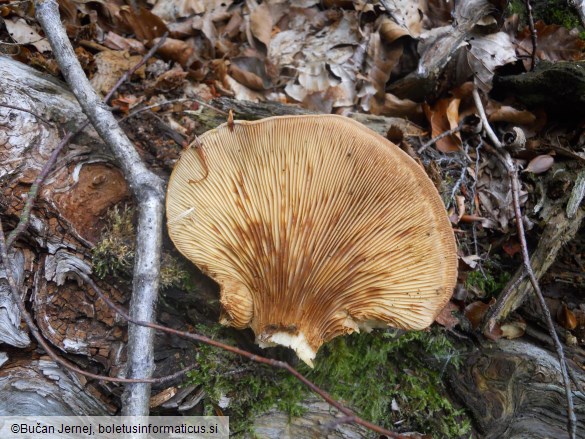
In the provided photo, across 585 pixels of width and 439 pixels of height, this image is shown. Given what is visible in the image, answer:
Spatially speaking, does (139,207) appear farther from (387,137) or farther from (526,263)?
(526,263)

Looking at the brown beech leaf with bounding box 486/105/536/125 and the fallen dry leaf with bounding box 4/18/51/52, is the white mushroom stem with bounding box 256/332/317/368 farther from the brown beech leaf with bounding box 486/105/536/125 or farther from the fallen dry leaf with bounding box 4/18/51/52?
the fallen dry leaf with bounding box 4/18/51/52

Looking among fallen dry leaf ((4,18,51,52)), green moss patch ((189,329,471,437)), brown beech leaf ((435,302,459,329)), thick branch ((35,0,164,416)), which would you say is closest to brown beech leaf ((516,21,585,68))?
brown beech leaf ((435,302,459,329))

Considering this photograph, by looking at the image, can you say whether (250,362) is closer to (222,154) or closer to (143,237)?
(143,237)

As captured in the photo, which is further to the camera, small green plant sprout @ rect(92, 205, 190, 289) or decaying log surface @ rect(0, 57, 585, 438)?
small green plant sprout @ rect(92, 205, 190, 289)

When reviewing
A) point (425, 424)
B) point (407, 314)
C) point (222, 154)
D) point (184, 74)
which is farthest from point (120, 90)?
point (425, 424)

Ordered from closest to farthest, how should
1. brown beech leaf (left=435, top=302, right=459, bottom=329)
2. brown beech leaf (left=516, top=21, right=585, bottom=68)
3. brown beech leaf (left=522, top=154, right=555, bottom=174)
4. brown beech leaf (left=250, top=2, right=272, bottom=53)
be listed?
brown beech leaf (left=435, top=302, right=459, bottom=329), brown beech leaf (left=522, top=154, right=555, bottom=174), brown beech leaf (left=516, top=21, right=585, bottom=68), brown beech leaf (left=250, top=2, right=272, bottom=53)
